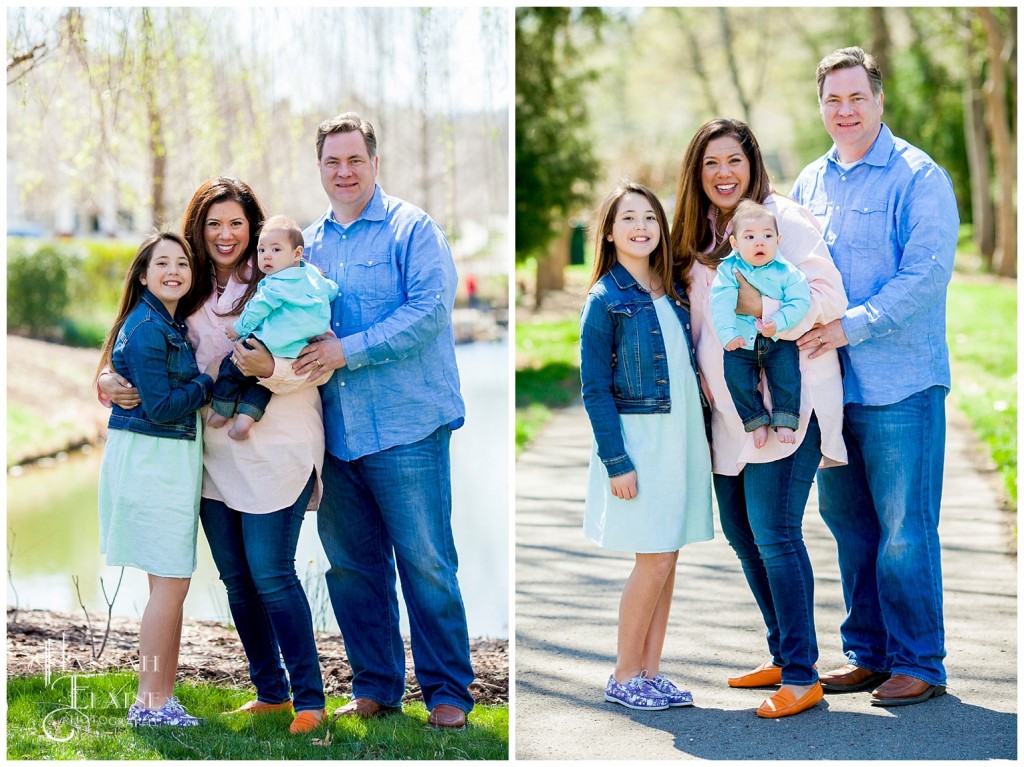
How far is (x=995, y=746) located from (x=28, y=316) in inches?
654

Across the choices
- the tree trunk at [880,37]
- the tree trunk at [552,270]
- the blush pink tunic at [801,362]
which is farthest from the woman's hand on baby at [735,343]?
the tree trunk at [880,37]

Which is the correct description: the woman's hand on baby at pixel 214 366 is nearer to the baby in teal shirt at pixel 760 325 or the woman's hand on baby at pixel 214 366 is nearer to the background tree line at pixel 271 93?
the baby in teal shirt at pixel 760 325

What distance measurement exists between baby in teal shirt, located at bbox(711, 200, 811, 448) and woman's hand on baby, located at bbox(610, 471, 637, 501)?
40 cm

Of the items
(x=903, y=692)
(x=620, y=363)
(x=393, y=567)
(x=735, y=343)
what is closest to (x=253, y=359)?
(x=393, y=567)

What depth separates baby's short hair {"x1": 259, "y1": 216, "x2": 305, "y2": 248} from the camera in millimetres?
3768

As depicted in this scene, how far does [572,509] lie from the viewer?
722 centimetres

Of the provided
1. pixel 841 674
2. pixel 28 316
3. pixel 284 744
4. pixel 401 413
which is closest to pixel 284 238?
pixel 401 413

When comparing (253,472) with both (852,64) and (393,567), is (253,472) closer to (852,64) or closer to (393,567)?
(393,567)

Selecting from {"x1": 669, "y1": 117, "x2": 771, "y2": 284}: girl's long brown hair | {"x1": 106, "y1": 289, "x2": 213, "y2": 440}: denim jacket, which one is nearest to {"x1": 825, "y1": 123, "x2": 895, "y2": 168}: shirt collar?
{"x1": 669, "y1": 117, "x2": 771, "y2": 284}: girl's long brown hair

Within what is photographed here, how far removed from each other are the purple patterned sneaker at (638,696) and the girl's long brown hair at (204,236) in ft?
5.97

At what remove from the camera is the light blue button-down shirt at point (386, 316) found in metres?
3.94

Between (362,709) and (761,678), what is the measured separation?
4.57ft

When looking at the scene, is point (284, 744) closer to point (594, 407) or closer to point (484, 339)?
point (594, 407)

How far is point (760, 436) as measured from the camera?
3805mm
